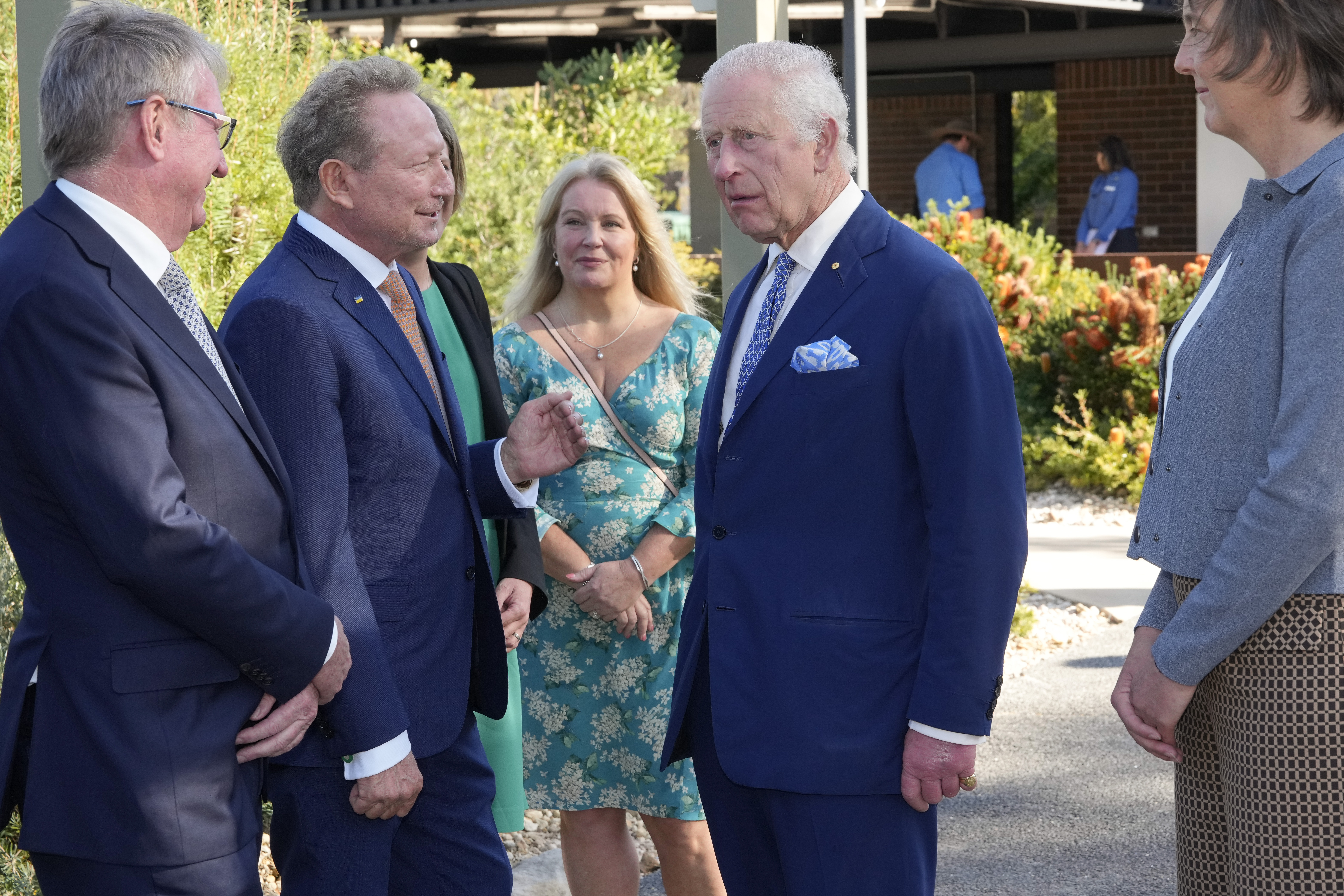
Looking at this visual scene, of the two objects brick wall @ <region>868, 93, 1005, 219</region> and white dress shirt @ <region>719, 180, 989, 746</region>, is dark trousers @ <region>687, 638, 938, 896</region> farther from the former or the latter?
brick wall @ <region>868, 93, 1005, 219</region>

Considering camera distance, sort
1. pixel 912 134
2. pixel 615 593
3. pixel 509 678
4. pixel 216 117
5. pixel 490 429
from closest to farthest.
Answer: pixel 216 117
pixel 509 678
pixel 490 429
pixel 615 593
pixel 912 134

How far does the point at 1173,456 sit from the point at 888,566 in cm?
52

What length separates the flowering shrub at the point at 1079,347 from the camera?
29.7ft

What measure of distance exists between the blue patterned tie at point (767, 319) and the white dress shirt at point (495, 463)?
553mm

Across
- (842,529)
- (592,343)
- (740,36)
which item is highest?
(740,36)

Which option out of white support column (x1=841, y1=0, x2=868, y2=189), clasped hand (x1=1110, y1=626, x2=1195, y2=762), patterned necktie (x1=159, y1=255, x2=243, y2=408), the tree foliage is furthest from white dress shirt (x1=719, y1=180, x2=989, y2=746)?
the tree foliage

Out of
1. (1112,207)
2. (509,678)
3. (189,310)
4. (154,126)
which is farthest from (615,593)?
(1112,207)

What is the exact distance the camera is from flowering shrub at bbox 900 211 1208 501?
9.06 meters

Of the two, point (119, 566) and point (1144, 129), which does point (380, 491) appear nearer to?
point (119, 566)

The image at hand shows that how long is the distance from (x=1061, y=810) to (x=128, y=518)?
11.5ft

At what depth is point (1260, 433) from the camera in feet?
6.97

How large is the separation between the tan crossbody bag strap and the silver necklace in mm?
52

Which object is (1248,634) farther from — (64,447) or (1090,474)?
(1090,474)

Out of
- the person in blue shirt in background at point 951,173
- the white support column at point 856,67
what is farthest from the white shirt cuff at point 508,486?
the person in blue shirt in background at point 951,173
